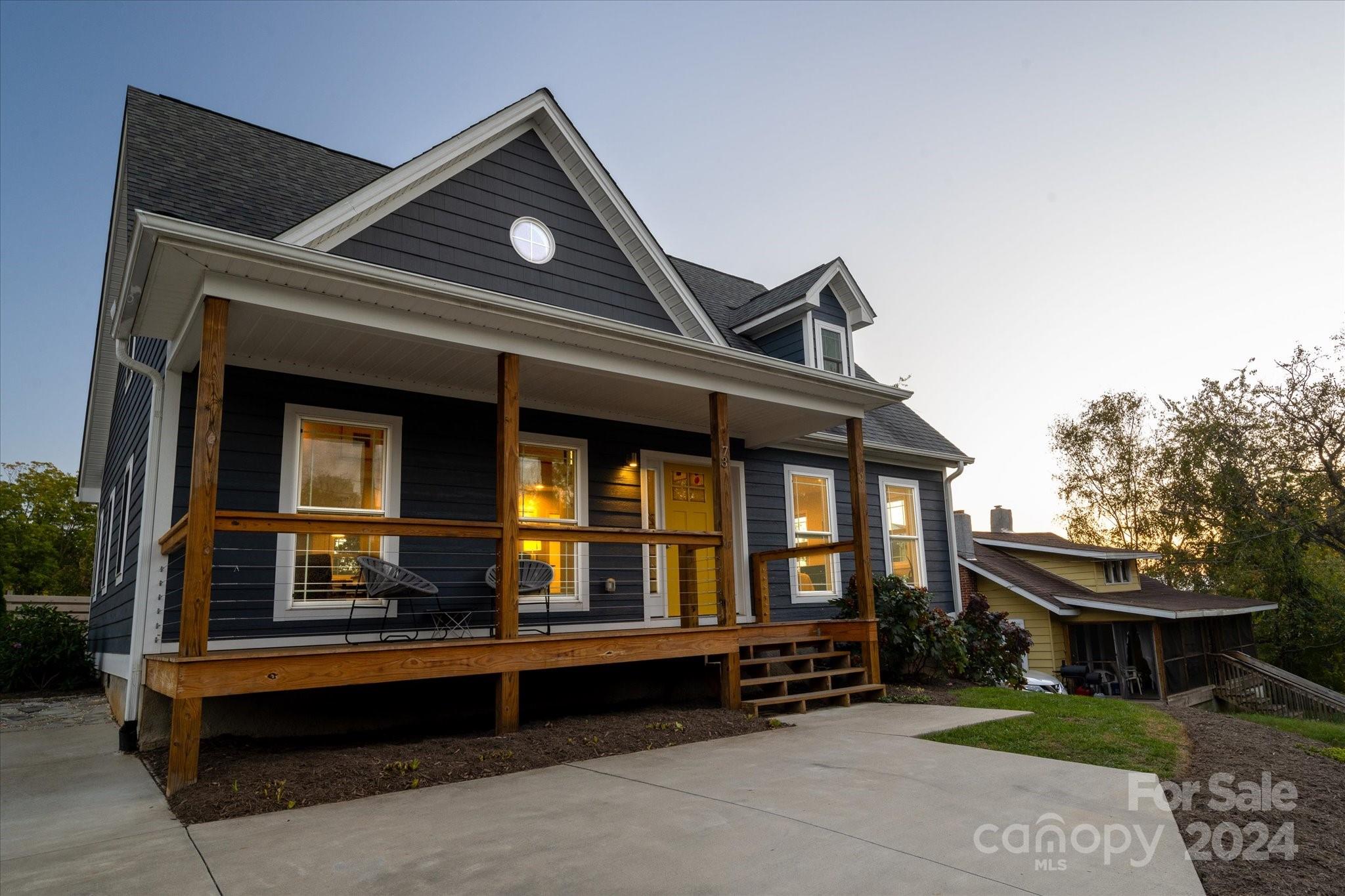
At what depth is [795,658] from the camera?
852 centimetres

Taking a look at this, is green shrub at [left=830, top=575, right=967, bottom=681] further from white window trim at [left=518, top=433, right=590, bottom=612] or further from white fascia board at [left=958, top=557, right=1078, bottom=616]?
white fascia board at [left=958, top=557, right=1078, bottom=616]

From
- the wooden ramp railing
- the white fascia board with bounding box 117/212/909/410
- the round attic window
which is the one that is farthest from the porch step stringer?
the wooden ramp railing

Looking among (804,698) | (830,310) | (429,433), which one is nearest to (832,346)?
(830,310)

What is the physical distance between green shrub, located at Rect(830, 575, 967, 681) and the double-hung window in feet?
8.55

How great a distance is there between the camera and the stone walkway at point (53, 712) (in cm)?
893

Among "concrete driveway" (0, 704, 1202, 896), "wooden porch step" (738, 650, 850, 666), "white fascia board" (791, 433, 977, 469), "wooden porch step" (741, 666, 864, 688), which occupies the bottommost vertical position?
"concrete driveway" (0, 704, 1202, 896)

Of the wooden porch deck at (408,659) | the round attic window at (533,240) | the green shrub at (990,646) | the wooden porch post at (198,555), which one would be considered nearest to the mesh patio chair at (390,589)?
the wooden porch deck at (408,659)

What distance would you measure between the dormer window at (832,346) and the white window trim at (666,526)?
215 cm

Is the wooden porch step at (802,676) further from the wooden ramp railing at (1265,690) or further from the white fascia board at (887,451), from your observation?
the wooden ramp railing at (1265,690)

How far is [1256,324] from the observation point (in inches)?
806

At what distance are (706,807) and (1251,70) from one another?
1400 cm

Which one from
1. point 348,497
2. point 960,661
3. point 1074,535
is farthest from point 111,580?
point 1074,535

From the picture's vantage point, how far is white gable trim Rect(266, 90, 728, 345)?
7.36m

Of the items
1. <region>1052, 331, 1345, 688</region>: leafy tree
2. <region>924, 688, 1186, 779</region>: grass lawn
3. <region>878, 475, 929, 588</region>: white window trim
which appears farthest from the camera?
<region>1052, 331, 1345, 688</region>: leafy tree
